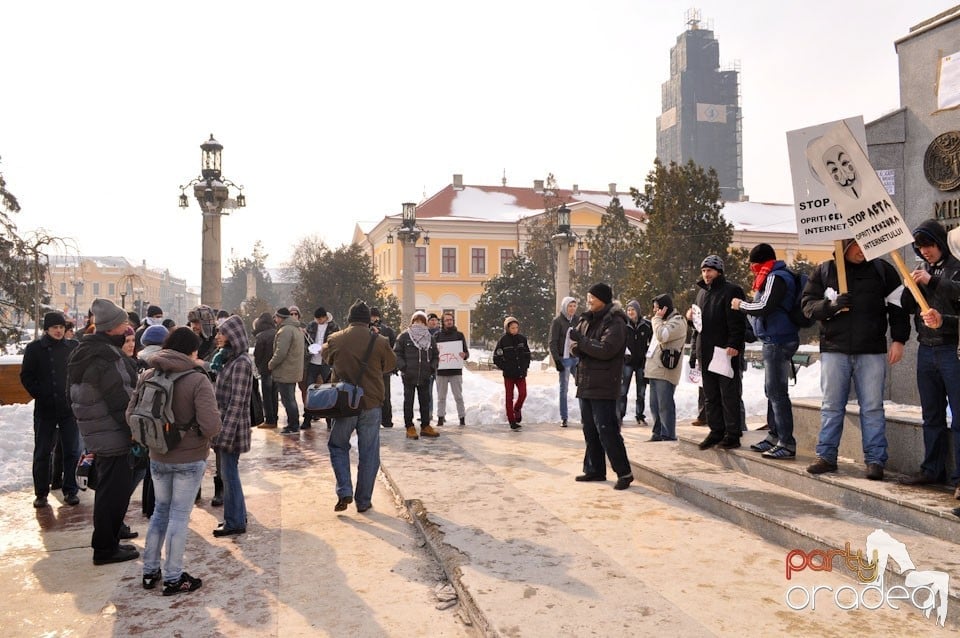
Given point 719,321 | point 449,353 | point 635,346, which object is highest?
point 719,321

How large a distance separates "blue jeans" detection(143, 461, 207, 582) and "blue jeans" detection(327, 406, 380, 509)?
5.50 ft

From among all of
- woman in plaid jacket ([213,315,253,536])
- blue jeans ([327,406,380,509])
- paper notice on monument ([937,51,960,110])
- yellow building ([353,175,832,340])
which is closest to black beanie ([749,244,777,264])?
paper notice on monument ([937,51,960,110])

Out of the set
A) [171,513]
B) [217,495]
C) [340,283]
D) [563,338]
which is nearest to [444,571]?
[171,513]

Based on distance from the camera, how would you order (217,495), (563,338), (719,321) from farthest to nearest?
(563,338) < (217,495) < (719,321)

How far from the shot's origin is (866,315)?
499cm

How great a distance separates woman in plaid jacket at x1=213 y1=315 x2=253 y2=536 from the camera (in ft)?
17.8

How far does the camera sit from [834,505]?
483 cm

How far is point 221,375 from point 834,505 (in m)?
4.86

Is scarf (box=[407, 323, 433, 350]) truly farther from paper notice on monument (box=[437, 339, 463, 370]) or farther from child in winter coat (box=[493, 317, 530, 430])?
child in winter coat (box=[493, 317, 530, 430])

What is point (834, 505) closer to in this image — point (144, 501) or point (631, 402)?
point (144, 501)

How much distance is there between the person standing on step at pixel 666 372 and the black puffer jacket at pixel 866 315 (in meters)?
3.70

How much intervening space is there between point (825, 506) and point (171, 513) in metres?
4.51

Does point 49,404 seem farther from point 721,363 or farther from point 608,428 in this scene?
point 721,363

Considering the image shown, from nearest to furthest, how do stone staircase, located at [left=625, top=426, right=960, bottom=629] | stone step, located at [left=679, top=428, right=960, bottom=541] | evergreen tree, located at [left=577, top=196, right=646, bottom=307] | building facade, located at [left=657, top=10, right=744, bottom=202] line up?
1. stone staircase, located at [left=625, top=426, right=960, bottom=629]
2. stone step, located at [left=679, top=428, right=960, bottom=541]
3. evergreen tree, located at [left=577, top=196, right=646, bottom=307]
4. building facade, located at [left=657, top=10, right=744, bottom=202]
